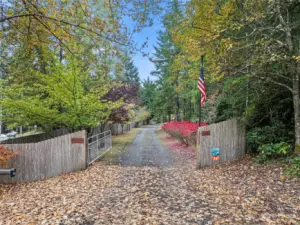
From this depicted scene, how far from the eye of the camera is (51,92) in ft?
26.4

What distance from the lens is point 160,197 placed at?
4.55 m

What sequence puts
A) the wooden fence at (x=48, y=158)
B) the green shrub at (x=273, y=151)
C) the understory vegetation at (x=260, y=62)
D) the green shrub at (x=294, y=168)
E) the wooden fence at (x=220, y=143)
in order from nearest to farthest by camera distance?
the green shrub at (x=294, y=168) → the understory vegetation at (x=260, y=62) → the green shrub at (x=273, y=151) → the wooden fence at (x=48, y=158) → the wooden fence at (x=220, y=143)

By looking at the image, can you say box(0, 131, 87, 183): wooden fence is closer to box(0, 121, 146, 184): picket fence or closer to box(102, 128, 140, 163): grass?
box(0, 121, 146, 184): picket fence

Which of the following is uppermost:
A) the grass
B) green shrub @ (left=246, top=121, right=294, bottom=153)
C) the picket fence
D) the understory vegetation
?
the understory vegetation

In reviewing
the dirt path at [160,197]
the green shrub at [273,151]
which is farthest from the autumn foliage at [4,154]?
the green shrub at [273,151]

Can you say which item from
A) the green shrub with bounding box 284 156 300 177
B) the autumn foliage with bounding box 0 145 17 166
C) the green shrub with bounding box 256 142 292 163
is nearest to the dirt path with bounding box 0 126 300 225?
the green shrub with bounding box 284 156 300 177

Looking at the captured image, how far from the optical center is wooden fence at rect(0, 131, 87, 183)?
6824 millimetres

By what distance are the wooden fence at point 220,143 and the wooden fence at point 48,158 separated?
4.09 metres

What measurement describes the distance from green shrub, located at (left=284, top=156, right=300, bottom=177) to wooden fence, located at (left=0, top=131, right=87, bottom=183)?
6.10 m

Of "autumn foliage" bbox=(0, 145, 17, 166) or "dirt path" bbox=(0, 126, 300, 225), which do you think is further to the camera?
"autumn foliage" bbox=(0, 145, 17, 166)

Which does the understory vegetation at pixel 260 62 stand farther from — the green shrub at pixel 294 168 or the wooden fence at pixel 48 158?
the wooden fence at pixel 48 158

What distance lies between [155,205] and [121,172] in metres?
2.97

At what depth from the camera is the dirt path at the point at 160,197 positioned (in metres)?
3.54

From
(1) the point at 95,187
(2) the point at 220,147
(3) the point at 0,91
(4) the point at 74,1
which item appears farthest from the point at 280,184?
(3) the point at 0,91
